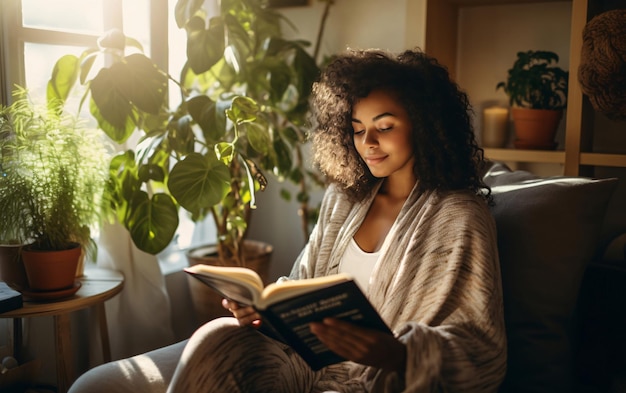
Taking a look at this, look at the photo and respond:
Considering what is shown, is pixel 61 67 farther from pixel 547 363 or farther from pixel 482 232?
pixel 547 363

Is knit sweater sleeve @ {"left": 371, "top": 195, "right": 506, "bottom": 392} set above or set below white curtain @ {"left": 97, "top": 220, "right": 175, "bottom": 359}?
above

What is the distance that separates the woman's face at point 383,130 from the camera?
144cm

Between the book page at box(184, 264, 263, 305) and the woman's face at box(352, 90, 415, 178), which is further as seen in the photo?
the woman's face at box(352, 90, 415, 178)

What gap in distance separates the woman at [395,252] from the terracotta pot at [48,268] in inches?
22.9

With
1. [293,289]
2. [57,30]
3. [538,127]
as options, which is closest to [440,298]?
[293,289]

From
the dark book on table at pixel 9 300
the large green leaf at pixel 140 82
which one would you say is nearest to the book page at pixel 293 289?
the dark book on table at pixel 9 300

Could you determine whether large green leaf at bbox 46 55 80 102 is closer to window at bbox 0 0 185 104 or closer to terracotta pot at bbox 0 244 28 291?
window at bbox 0 0 185 104

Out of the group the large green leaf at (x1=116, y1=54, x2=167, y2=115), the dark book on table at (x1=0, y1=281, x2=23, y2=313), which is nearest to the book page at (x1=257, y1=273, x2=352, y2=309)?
the dark book on table at (x1=0, y1=281, x2=23, y2=313)

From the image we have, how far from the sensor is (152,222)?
6.19 feet

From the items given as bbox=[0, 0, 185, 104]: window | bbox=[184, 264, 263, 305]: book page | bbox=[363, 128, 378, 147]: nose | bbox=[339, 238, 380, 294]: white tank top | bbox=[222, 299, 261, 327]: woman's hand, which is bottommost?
bbox=[222, 299, 261, 327]: woman's hand

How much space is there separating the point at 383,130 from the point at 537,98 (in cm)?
73

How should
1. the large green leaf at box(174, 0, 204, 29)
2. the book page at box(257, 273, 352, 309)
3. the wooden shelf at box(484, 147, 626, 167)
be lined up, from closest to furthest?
the book page at box(257, 273, 352, 309) < the wooden shelf at box(484, 147, 626, 167) < the large green leaf at box(174, 0, 204, 29)

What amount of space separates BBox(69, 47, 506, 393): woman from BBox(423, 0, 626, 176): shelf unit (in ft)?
1.33

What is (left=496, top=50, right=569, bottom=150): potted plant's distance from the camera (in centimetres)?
191
